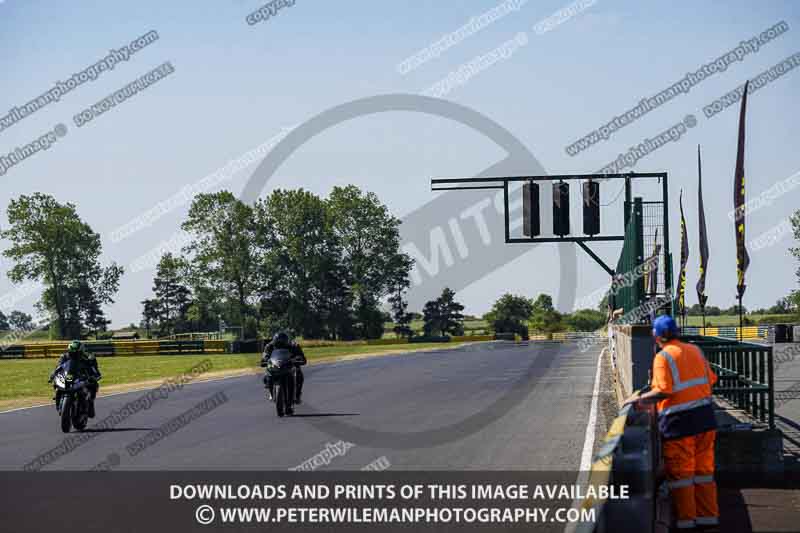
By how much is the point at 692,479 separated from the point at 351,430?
8926 mm

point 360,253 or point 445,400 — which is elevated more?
point 360,253

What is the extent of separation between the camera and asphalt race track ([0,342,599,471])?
1310cm

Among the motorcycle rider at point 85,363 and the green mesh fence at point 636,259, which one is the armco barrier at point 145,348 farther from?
the green mesh fence at point 636,259

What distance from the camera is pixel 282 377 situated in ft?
65.0

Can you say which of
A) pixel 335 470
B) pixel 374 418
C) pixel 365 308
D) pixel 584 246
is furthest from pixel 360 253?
pixel 335 470

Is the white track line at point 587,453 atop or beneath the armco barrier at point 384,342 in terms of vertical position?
atop

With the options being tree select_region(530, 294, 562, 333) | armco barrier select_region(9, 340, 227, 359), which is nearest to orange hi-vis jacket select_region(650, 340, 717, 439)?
armco barrier select_region(9, 340, 227, 359)

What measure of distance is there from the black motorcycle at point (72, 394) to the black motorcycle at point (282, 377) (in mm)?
3290

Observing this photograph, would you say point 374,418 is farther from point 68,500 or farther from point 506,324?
point 506,324

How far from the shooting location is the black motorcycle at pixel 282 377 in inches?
774

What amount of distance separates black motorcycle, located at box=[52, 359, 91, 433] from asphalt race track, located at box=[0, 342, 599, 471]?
387 mm

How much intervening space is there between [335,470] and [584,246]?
1018 inches

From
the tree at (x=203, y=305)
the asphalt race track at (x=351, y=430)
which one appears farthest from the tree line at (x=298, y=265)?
the asphalt race track at (x=351, y=430)

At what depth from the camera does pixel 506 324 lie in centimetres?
14738
